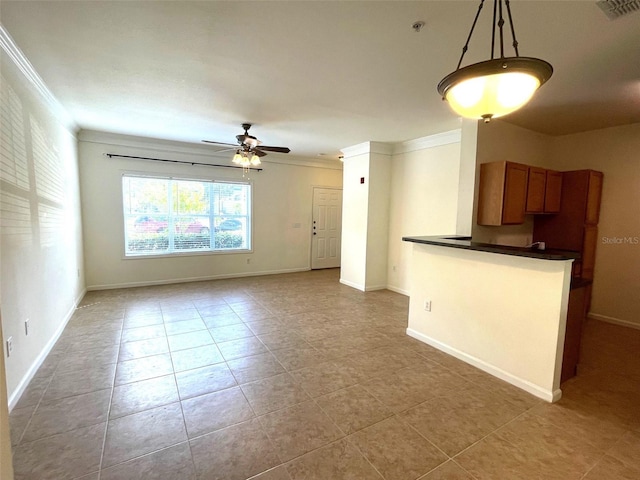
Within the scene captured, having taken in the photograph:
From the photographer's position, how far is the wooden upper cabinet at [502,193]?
3473 mm

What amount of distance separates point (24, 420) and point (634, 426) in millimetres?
4087

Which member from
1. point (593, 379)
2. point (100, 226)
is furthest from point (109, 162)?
point (593, 379)

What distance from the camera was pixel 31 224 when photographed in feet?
8.93

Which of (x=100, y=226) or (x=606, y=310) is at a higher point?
(x=100, y=226)

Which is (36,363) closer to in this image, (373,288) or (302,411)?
(302,411)

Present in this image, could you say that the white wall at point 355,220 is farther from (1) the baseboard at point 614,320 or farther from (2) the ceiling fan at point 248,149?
(1) the baseboard at point 614,320

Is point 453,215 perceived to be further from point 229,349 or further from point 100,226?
point 100,226

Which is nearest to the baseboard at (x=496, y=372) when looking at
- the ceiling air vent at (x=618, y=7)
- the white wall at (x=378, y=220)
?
the white wall at (x=378, y=220)

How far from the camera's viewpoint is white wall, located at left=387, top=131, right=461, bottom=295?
448 centimetres

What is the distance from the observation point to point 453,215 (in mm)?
4457

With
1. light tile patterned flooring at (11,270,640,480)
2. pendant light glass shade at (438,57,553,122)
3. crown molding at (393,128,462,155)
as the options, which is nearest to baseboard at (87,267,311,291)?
light tile patterned flooring at (11,270,640,480)

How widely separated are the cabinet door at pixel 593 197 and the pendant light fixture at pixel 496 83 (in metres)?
3.71

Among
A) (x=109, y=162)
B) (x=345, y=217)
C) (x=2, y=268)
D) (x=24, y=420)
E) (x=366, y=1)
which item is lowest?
(x=24, y=420)

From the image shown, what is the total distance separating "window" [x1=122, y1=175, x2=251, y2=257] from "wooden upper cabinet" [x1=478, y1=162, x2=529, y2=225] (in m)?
4.41
